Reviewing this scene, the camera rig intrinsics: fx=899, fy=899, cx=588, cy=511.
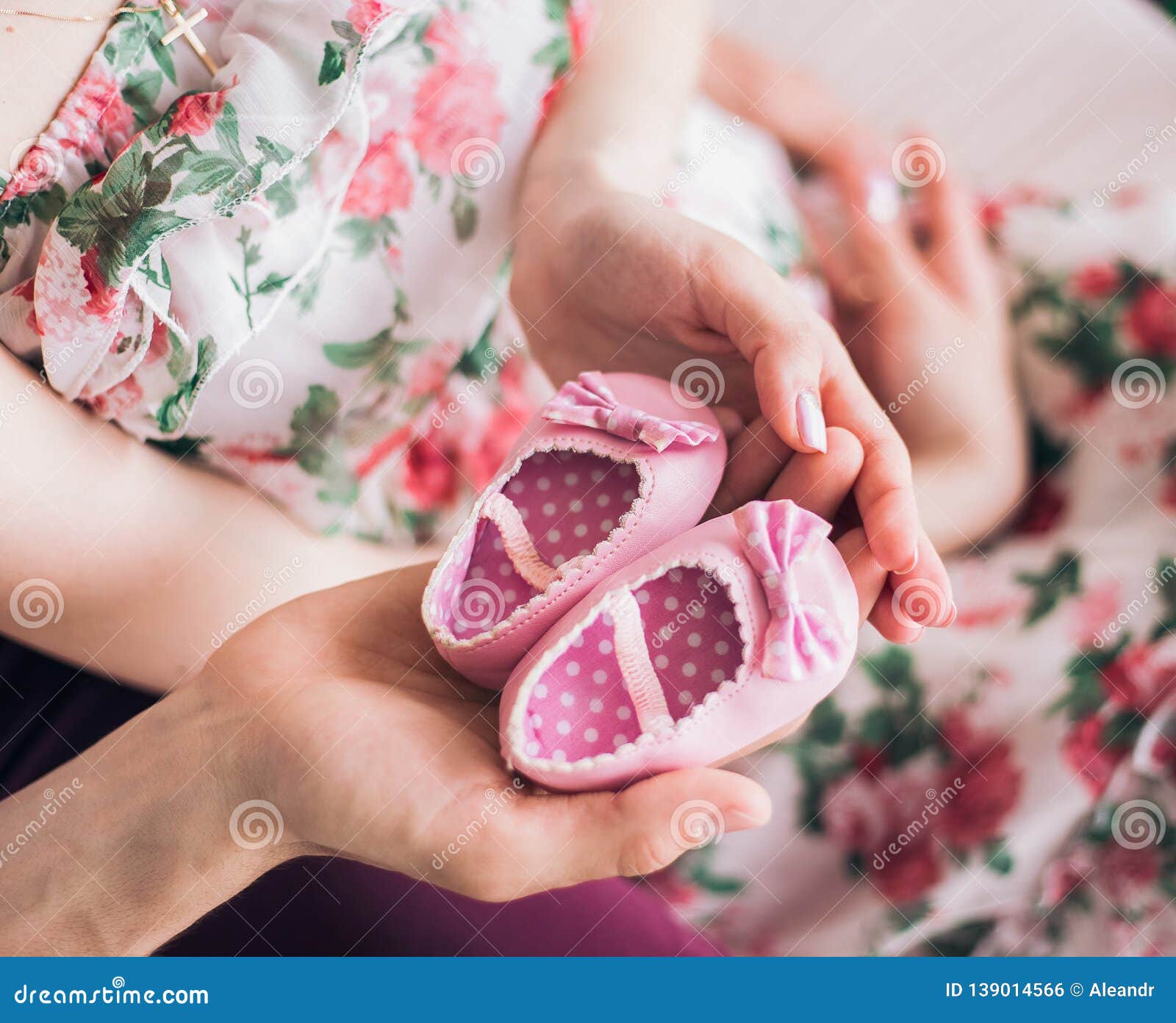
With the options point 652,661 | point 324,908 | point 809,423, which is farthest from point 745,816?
point 324,908

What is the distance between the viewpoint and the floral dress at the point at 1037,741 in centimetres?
92

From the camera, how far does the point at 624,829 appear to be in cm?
56

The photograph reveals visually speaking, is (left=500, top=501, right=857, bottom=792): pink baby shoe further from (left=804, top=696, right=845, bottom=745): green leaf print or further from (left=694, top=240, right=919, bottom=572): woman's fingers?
(left=804, top=696, right=845, bottom=745): green leaf print

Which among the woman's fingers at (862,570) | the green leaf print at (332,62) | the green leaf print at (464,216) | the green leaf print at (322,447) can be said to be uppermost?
the green leaf print at (332,62)

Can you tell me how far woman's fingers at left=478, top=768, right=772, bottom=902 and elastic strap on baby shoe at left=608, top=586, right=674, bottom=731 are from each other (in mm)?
98

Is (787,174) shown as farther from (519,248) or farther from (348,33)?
(348,33)

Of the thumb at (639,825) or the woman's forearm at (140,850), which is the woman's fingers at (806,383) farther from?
the woman's forearm at (140,850)

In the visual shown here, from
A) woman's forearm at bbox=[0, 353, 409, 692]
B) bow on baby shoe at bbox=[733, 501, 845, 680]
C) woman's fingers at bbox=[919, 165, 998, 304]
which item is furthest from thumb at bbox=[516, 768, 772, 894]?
woman's fingers at bbox=[919, 165, 998, 304]

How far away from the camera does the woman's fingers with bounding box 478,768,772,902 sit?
55 centimetres

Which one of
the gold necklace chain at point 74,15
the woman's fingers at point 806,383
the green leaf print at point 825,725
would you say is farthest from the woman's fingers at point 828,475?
the gold necklace chain at point 74,15

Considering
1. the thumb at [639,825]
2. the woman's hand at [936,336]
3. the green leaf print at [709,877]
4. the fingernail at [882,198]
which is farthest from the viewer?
the fingernail at [882,198]

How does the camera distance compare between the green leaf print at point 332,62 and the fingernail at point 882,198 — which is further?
the fingernail at point 882,198

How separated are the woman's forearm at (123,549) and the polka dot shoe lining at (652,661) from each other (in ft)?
1.05
